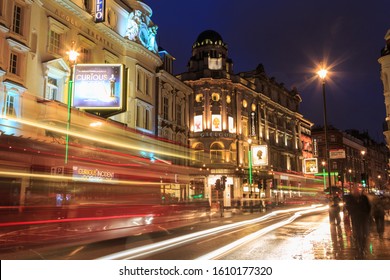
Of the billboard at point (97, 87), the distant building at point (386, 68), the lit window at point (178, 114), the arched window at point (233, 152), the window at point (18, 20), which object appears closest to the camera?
the window at point (18, 20)

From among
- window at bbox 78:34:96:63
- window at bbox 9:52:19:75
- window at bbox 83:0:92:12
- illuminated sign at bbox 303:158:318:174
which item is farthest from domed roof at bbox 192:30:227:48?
window at bbox 9:52:19:75

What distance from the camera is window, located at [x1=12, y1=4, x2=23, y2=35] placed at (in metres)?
23.6

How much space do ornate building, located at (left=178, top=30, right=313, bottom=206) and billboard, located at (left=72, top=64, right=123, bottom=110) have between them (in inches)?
938

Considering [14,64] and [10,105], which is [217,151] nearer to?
[14,64]

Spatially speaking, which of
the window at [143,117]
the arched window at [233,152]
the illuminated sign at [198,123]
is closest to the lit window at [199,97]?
the illuminated sign at [198,123]

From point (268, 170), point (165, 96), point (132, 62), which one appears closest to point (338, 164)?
point (268, 170)

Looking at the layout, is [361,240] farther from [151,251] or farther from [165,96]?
[165,96]

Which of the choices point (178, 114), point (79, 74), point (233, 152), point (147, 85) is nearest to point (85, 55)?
point (79, 74)

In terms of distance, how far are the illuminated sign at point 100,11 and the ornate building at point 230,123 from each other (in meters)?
24.0

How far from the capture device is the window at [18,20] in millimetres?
23578

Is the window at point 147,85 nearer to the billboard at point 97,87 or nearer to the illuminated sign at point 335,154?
the billboard at point 97,87

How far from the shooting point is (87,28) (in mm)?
29641

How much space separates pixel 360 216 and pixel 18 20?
22.1m

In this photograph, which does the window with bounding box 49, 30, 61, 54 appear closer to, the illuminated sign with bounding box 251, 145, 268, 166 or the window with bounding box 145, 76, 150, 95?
the window with bounding box 145, 76, 150, 95
